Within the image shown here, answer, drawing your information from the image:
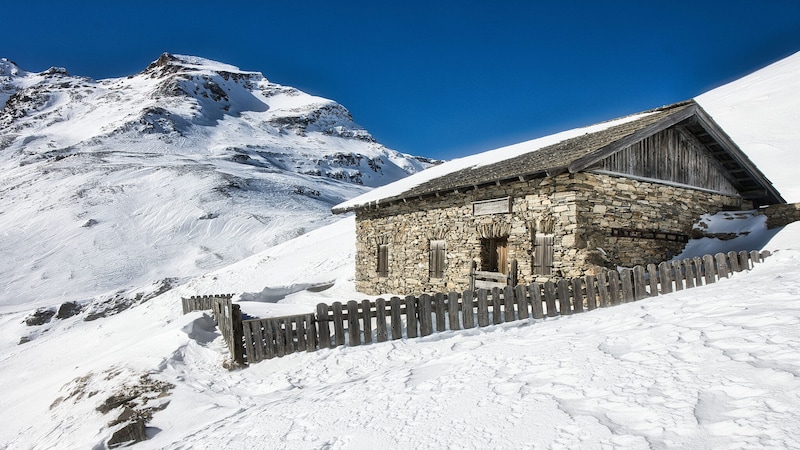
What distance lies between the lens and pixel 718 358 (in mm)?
4094

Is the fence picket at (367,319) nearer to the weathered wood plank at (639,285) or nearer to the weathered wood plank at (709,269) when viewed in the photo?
the weathered wood plank at (639,285)

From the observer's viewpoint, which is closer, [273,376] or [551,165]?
[273,376]

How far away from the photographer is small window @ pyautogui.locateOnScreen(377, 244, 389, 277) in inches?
683

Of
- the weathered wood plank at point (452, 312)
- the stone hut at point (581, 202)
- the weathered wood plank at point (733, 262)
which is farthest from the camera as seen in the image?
the stone hut at point (581, 202)

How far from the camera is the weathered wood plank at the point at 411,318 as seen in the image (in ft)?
27.2

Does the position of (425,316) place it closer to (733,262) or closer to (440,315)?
(440,315)

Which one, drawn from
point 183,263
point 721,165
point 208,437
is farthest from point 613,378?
point 183,263

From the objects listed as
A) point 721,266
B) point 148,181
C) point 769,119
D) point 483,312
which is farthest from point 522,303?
point 148,181

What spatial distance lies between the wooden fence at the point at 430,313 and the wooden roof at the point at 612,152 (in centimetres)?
310

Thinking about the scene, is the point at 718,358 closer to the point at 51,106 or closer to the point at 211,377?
the point at 211,377

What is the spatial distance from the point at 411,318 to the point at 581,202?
5192 mm

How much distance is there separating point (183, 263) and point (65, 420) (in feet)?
104

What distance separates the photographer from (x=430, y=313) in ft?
27.3

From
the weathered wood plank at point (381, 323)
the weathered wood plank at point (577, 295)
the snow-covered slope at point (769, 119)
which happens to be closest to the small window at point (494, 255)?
the weathered wood plank at point (577, 295)
